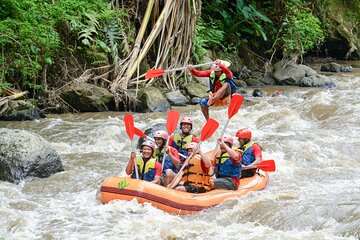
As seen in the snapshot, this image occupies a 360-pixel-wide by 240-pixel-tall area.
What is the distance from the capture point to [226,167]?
19.1ft

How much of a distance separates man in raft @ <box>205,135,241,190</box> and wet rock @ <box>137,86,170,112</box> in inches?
163

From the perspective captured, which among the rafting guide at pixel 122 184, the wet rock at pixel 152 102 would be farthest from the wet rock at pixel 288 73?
the rafting guide at pixel 122 184

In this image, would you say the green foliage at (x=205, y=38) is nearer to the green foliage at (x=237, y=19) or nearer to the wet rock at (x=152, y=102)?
the green foliage at (x=237, y=19)

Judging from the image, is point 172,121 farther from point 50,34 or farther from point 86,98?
point 50,34

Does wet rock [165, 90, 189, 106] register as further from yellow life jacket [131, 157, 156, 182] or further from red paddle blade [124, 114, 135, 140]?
yellow life jacket [131, 157, 156, 182]

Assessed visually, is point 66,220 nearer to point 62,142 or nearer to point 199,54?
point 62,142

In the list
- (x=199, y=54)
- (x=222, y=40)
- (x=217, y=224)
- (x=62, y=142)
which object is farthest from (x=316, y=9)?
(x=217, y=224)

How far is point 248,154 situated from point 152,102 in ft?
13.2

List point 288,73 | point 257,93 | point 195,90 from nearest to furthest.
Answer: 1. point 195,90
2. point 257,93
3. point 288,73

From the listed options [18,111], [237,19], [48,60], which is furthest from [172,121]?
[237,19]

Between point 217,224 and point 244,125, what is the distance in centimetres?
438

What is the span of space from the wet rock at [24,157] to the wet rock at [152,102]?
11.8 feet

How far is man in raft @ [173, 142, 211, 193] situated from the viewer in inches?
219

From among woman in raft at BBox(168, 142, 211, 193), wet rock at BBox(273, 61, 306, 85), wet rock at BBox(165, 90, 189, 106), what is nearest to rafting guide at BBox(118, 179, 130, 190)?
woman in raft at BBox(168, 142, 211, 193)
